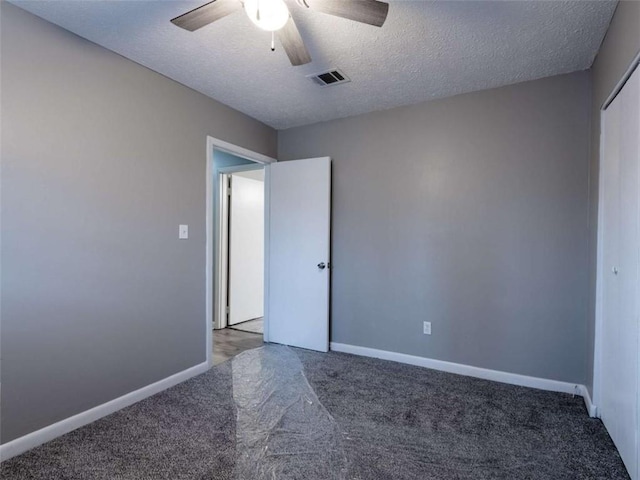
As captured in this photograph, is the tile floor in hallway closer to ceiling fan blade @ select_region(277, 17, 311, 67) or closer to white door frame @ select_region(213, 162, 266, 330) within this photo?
white door frame @ select_region(213, 162, 266, 330)

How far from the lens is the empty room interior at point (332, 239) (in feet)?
5.93

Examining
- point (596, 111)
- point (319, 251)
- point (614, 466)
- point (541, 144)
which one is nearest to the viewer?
point (614, 466)

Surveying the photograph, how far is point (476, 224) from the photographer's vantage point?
2.88 m

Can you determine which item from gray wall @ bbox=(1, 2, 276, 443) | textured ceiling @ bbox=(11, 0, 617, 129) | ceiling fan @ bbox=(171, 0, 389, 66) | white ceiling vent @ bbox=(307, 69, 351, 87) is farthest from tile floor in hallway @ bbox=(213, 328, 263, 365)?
ceiling fan @ bbox=(171, 0, 389, 66)

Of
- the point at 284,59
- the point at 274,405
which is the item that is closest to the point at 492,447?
the point at 274,405

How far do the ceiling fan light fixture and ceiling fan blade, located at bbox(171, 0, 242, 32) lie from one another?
0.30 feet

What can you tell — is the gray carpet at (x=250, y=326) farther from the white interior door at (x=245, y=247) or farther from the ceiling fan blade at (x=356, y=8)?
the ceiling fan blade at (x=356, y=8)

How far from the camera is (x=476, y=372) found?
2877mm

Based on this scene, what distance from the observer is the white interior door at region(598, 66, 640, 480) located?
1.61 metres

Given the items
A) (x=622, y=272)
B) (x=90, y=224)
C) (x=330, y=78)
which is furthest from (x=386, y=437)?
(x=330, y=78)

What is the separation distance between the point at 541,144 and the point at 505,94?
50 centimetres

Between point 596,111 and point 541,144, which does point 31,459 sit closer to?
point 541,144

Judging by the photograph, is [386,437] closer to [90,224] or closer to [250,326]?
[90,224]

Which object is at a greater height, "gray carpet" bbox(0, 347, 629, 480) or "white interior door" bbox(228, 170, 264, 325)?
"white interior door" bbox(228, 170, 264, 325)
